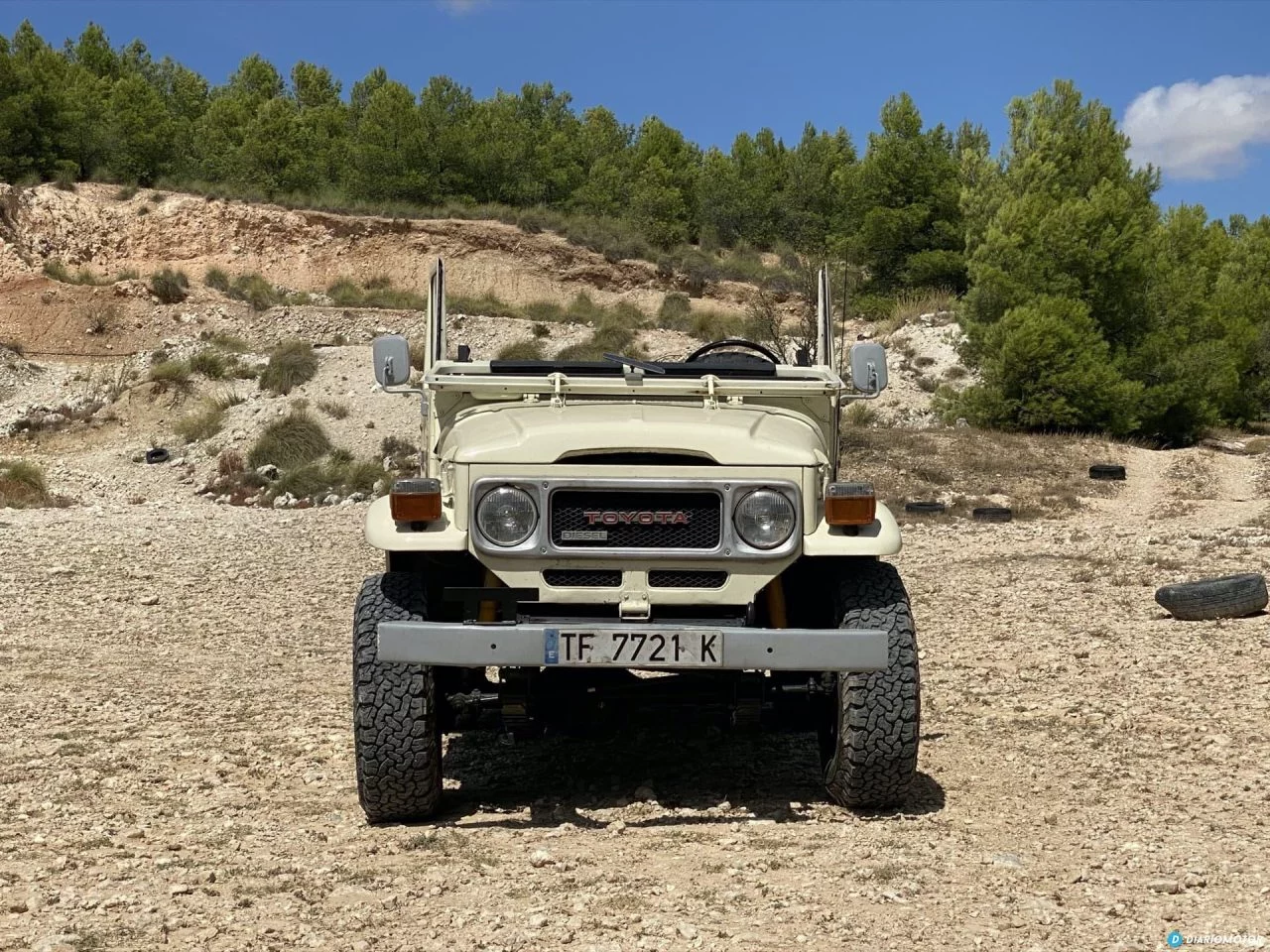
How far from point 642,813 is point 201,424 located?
2171cm

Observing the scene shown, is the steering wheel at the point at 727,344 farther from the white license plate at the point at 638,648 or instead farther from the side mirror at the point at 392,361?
the white license plate at the point at 638,648

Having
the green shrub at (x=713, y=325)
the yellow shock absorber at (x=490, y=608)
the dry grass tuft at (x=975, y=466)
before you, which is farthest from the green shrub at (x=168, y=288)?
the yellow shock absorber at (x=490, y=608)

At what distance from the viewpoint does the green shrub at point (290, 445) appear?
2177cm

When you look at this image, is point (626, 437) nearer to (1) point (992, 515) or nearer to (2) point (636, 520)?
(2) point (636, 520)

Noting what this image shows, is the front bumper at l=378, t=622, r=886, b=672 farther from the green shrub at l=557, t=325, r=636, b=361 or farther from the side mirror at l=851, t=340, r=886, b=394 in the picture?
the green shrub at l=557, t=325, r=636, b=361

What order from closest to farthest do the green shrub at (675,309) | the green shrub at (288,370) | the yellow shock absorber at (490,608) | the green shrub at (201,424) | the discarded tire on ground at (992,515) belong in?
the yellow shock absorber at (490,608) < the discarded tire on ground at (992,515) < the green shrub at (201,424) < the green shrub at (288,370) < the green shrub at (675,309)

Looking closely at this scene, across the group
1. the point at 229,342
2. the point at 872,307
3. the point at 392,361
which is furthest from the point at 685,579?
the point at 872,307

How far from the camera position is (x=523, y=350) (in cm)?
3136

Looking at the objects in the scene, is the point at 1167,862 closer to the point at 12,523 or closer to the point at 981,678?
the point at 981,678

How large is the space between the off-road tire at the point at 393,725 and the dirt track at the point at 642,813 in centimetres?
15

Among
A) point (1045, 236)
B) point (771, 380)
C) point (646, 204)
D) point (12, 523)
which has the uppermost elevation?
point (646, 204)

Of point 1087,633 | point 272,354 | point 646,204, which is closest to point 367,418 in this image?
point 272,354

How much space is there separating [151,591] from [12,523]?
19.0 ft

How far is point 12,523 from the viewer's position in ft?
53.0
